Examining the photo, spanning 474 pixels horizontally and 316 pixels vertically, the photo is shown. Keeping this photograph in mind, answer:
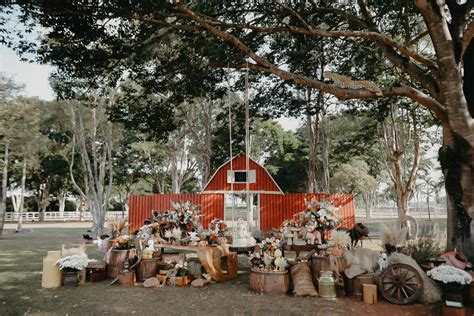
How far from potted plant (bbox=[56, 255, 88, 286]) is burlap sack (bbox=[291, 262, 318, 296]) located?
183 inches

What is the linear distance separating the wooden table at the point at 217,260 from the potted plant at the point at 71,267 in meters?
1.87

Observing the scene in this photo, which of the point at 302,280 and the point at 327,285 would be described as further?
the point at 302,280

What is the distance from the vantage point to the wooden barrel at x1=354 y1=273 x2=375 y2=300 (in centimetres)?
666

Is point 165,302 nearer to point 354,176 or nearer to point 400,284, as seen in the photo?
point 400,284

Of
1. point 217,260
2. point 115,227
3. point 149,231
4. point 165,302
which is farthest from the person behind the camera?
point 115,227

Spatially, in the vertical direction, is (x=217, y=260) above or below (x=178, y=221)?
below

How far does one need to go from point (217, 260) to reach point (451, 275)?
4807 mm

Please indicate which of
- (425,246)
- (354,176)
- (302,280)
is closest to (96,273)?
(302,280)

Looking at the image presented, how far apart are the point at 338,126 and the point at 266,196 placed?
13.2 metres

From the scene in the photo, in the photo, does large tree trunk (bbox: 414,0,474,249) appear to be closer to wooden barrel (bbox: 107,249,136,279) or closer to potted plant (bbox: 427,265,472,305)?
potted plant (bbox: 427,265,472,305)

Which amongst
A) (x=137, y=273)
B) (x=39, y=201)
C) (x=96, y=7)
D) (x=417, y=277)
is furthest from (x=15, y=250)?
(x=39, y=201)

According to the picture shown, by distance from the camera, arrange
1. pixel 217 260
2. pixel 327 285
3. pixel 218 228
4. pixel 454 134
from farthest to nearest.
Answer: pixel 218 228 → pixel 217 260 → pixel 454 134 → pixel 327 285

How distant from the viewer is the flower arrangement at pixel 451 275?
216 inches

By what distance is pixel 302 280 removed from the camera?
7.05m
